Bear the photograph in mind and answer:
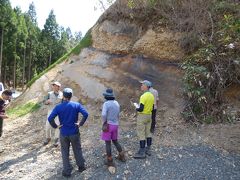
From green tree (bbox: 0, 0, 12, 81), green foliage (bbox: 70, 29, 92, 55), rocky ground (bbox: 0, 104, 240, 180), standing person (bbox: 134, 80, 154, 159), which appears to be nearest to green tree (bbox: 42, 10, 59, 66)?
green tree (bbox: 0, 0, 12, 81)

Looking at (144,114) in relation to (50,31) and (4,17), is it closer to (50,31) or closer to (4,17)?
(4,17)

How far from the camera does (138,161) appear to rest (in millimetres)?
8625

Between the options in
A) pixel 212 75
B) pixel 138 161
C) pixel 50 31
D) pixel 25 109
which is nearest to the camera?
pixel 138 161

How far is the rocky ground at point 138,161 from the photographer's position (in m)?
8.17

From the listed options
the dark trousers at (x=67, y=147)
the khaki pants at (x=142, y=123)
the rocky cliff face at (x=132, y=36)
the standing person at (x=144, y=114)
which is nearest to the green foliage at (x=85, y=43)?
the rocky cliff face at (x=132, y=36)

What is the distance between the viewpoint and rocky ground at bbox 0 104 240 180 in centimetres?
817

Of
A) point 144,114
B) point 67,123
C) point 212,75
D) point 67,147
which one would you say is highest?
point 212,75

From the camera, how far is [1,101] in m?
9.39

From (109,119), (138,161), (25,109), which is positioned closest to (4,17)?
(25,109)

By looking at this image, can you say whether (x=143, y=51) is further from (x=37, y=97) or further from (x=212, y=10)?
(x=37, y=97)

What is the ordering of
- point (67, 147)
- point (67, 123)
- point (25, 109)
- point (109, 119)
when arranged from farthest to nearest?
1. point (25, 109)
2. point (109, 119)
3. point (67, 147)
4. point (67, 123)

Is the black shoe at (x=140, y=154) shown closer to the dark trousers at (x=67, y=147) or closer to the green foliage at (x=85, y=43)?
the dark trousers at (x=67, y=147)

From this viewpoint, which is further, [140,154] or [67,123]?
[140,154]

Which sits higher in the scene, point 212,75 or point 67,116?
point 212,75
